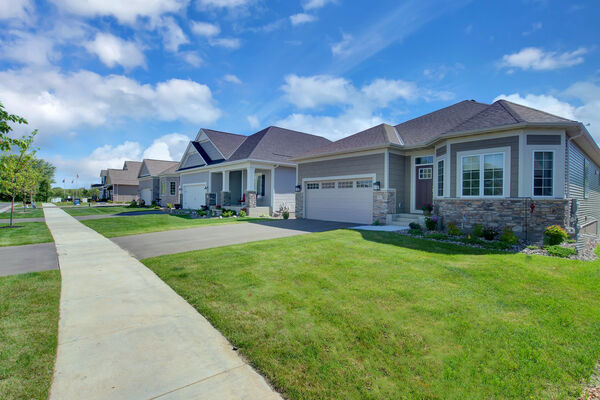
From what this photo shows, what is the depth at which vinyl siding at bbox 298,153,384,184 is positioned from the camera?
13438 millimetres

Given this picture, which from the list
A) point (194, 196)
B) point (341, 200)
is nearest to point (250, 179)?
point (341, 200)

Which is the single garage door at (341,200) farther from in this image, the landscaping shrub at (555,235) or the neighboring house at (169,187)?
the neighboring house at (169,187)

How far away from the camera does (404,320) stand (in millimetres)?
3719

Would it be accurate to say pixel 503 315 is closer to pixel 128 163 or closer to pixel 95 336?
pixel 95 336

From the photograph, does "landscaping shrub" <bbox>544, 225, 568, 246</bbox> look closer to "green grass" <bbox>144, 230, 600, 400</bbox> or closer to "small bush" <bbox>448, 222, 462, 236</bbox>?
"green grass" <bbox>144, 230, 600, 400</bbox>

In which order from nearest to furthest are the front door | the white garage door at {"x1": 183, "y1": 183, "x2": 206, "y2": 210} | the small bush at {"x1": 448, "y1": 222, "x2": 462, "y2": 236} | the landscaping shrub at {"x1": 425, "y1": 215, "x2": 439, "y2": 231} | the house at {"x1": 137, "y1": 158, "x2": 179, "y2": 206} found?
the small bush at {"x1": 448, "y1": 222, "x2": 462, "y2": 236}
the landscaping shrub at {"x1": 425, "y1": 215, "x2": 439, "y2": 231}
the front door
the white garage door at {"x1": 183, "y1": 183, "x2": 206, "y2": 210}
the house at {"x1": 137, "y1": 158, "x2": 179, "y2": 206}

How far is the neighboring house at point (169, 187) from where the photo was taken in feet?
98.0

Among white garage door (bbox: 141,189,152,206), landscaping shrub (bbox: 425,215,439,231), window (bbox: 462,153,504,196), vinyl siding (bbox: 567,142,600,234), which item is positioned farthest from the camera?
white garage door (bbox: 141,189,152,206)

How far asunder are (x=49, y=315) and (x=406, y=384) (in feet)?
15.2

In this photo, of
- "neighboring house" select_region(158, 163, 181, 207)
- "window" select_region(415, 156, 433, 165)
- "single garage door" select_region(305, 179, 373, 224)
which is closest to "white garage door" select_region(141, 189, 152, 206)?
"neighboring house" select_region(158, 163, 181, 207)

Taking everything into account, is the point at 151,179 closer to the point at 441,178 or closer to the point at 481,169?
the point at 441,178

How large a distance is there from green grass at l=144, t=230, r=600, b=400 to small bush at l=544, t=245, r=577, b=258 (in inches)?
31.1

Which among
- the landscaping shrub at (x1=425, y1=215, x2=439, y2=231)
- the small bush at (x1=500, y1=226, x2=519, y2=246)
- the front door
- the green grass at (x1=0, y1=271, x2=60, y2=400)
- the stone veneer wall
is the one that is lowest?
the green grass at (x1=0, y1=271, x2=60, y2=400)

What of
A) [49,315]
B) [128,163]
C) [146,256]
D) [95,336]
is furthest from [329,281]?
[128,163]
